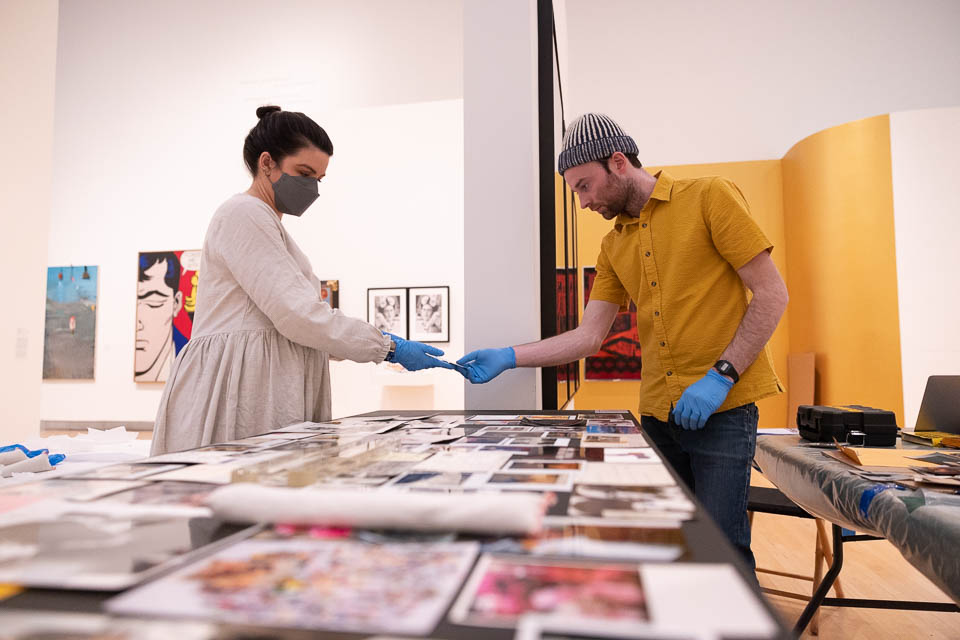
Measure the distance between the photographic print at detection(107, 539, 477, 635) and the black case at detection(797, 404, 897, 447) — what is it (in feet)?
5.09

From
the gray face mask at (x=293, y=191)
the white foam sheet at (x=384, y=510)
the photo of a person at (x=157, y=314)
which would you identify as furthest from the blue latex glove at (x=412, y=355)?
the photo of a person at (x=157, y=314)

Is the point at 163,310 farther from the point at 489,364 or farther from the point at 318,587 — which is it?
the point at 318,587

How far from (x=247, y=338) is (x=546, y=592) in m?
1.25

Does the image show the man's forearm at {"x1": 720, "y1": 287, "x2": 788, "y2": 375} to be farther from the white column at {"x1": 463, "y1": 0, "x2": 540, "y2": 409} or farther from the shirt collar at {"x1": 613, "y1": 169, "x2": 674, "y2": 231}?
the white column at {"x1": 463, "y1": 0, "x2": 540, "y2": 409}

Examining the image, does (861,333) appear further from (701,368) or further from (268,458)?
(268,458)

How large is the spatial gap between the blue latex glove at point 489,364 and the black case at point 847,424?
91cm

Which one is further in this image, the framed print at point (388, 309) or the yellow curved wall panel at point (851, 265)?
the framed print at point (388, 309)

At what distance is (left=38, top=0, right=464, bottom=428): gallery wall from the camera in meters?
5.99

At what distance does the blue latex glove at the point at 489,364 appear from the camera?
6.04ft

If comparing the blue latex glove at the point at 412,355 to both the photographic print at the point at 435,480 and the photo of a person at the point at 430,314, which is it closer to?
the photographic print at the point at 435,480

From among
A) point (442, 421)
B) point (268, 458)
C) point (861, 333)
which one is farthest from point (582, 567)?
point (861, 333)

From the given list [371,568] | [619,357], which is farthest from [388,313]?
[371,568]

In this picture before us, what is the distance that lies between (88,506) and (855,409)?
1886 millimetres

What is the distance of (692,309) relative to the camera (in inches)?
64.7
